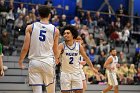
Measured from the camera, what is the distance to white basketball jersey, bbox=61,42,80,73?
28.8 feet

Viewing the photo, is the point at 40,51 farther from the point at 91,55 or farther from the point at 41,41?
the point at 91,55

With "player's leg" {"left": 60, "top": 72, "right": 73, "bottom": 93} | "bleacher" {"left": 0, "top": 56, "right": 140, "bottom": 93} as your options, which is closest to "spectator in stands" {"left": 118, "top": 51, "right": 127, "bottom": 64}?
"bleacher" {"left": 0, "top": 56, "right": 140, "bottom": 93}

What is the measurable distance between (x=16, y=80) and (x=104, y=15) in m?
10.6

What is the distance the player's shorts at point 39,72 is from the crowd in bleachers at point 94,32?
9764 mm

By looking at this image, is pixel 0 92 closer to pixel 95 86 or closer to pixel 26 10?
pixel 95 86

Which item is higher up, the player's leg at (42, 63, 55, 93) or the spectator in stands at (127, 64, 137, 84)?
the player's leg at (42, 63, 55, 93)

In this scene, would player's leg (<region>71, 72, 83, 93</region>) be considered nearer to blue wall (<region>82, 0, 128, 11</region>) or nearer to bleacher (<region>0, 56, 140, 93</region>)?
bleacher (<region>0, 56, 140, 93</region>)

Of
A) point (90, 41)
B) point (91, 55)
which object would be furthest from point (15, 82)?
point (90, 41)

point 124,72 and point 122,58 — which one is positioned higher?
point 122,58

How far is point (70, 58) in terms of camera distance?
878 cm

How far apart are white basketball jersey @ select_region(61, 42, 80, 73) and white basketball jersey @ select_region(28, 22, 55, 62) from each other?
5.44 feet

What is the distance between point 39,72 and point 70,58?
1838mm

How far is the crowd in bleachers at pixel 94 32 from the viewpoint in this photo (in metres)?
17.6

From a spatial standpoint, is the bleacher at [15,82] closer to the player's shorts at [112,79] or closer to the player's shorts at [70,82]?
the player's shorts at [112,79]
